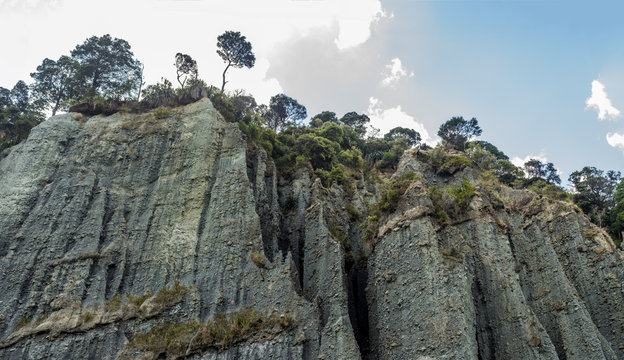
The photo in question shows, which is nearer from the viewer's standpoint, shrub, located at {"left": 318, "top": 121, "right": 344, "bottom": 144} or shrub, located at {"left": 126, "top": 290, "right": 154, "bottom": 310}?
shrub, located at {"left": 126, "top": 290, "right": 154, "bottom": 310}

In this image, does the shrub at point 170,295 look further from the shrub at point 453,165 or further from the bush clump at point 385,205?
the shrub at point 453,165

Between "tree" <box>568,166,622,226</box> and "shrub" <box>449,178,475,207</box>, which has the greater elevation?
"tree" <box>568,166,622,226</box>

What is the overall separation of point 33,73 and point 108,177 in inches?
1174

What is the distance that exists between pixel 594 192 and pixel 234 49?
124 ft

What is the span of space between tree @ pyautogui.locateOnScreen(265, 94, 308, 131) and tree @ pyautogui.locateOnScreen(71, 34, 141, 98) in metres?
18.4

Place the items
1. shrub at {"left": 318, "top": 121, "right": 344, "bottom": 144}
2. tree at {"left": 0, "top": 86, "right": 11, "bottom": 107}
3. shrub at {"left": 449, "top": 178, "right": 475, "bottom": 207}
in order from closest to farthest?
shrub at {"left": 449, "top": 178, "right": 475, "bottom": 207} < shrub at {"left": 318, "top": 121, "right": 344, "bottom": 144} < tree at {"left": 0, "top": 86, "right": 11, "bottom": 107}

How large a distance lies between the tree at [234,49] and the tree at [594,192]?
113ft

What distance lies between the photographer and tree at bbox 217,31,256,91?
49.9 m

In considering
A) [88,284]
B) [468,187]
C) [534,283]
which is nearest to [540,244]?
[534,283]

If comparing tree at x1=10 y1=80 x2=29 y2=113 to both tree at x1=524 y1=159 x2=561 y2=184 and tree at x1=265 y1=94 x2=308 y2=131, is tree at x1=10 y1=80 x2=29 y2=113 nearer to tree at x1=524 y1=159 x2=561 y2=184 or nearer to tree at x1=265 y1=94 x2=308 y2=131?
tree at x1=265 y1=94 x2=308 y2=131

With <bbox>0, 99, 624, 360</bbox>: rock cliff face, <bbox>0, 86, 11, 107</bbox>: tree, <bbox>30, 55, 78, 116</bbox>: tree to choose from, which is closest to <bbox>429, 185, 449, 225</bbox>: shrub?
<bbox>0, 99, 624, 360</bbox>: rock cliff face

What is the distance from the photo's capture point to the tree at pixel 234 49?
164 ft

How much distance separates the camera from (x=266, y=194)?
32719mm

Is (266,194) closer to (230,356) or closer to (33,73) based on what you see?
(230,356)
